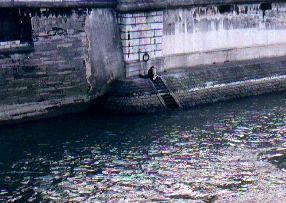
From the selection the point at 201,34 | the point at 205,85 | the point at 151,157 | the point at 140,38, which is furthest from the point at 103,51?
the point at 151,157

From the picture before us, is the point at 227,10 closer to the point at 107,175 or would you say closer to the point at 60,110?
the point at 60,110

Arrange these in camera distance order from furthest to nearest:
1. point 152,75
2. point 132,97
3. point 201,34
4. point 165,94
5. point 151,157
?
point 201,34, point 152,75, point 165,94, point 132,97, point 151,157

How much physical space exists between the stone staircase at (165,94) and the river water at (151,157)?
349 millimetres

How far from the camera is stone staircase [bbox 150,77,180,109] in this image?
1617 centimetres

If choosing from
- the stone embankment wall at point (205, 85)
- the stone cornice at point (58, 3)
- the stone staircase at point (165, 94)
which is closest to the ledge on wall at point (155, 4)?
the stone cornice at point (58, 3)

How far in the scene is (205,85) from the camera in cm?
1720

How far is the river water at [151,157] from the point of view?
10.7 m

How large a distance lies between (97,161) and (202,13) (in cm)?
704

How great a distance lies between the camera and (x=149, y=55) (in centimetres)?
1692

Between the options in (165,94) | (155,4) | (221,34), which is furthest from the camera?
(221,34)

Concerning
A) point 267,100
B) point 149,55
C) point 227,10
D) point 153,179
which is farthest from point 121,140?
point 227,10

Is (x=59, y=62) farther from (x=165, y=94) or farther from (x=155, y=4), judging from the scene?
(x=155, y=4)

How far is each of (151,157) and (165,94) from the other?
3.99 meters

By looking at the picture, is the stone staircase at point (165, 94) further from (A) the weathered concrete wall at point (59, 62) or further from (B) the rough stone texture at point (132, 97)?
(A) the weathered concrete wall at point (59, 62)
